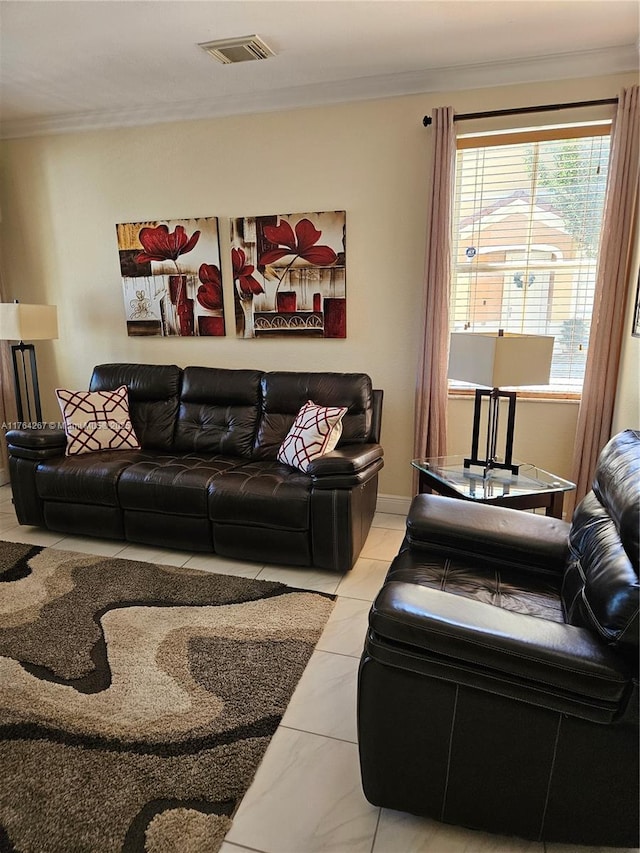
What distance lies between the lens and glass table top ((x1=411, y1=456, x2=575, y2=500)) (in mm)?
2475

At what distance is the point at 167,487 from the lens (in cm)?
283

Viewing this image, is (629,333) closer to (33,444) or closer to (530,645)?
(530,645)

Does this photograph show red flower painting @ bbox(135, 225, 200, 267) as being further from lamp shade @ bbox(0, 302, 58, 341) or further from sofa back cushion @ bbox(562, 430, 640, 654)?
sofa back cushion @ bbox(562, 430, 640, 654)

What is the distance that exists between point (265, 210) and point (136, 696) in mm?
2978

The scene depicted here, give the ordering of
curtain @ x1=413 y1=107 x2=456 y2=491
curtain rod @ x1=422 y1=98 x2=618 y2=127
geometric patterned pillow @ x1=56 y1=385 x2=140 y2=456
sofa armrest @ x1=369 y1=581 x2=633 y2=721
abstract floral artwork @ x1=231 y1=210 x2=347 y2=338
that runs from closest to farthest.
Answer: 1. sofa armrest @ x1=369 y1=581 x2=633 y2=721
2. curtain rod @ x1=422 y1=98 x2=618 y2=127
3. curtain @ x1=413 y1=107 x2=456 y2=491
4. geometric patterned pillow @ x1=56 y1=385 x2=140 y2=456
5. abstract floral artwork @ x1=231 y1=210 x2=347 y2=338

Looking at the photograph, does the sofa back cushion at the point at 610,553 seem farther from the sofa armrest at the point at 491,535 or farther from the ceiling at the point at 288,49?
the ceiling at the point at 288,49

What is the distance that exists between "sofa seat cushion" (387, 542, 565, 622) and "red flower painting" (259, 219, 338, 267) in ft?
7.19

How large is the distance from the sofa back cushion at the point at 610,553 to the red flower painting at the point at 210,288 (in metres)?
2.75

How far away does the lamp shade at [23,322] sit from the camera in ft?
11.4

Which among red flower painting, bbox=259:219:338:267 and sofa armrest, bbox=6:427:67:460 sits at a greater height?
red flower painting, bbox=259:219:338:267

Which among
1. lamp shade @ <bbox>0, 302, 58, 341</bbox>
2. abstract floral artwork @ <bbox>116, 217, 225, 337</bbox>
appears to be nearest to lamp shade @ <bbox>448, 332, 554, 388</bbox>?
abstract floral artwork @ <bbox>116, 217, 225, 337</bbox>

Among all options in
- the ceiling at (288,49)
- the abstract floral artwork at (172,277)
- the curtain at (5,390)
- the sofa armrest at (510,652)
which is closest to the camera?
the sofa armrest at (510,652)

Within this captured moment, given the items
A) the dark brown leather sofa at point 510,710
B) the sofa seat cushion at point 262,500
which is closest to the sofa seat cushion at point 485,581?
the dark brown leather sofa at point 510,710

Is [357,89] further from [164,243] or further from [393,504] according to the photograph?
[393,504]
